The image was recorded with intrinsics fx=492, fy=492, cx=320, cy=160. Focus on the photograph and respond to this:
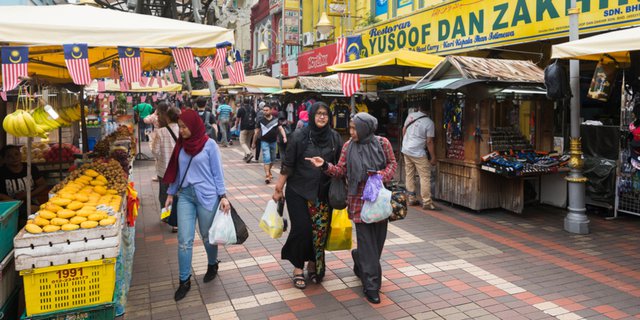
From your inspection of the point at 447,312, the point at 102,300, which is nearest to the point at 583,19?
the point at 447,312

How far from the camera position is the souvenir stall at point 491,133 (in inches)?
305

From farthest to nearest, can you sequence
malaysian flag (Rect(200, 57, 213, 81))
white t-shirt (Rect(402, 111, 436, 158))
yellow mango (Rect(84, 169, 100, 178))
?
white t-shirt (Rect(402, 111, 436, 158)) < malaysian flag (Rect(200, 57, 213, 81)) < yellow mango (Rect(84, 169, 100, 178))

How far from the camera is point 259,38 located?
3212 cm

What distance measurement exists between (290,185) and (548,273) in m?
2.96

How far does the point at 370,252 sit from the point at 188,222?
170 centimetres

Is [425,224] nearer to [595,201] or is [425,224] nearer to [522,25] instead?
[595,201]

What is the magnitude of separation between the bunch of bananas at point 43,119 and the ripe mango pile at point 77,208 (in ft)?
1.99

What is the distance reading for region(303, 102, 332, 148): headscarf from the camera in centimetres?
459

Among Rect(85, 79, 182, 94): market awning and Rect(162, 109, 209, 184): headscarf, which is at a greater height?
Rect(85, 79, 182, 94): market awning

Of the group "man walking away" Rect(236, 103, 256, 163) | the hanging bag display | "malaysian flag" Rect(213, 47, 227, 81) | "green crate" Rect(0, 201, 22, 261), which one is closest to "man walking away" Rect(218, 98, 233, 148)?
"man walking away" Rect(236, 103, 256, 163)

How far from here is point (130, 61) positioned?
14.4 ft

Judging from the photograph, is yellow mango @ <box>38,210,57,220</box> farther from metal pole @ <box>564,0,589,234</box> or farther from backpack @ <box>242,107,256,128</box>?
backpack @ <box>242,107,256,128</box>

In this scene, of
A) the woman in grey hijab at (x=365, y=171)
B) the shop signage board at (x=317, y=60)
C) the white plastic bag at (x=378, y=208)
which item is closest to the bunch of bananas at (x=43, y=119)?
the woman in grey hijab at (x=365, y=171)

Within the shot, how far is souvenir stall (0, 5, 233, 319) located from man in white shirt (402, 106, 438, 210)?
4159 mm
